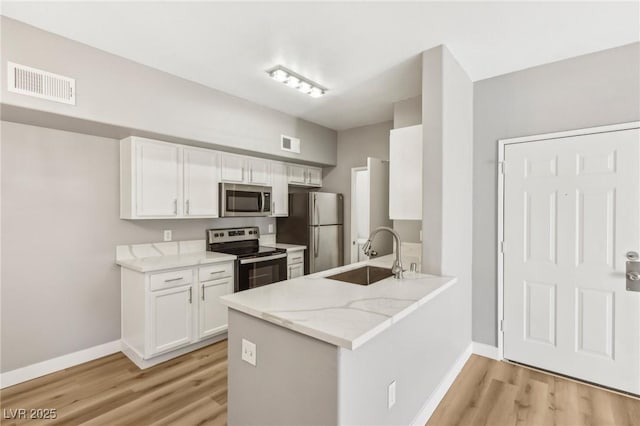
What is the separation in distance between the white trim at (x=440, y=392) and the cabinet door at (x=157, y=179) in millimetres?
2778

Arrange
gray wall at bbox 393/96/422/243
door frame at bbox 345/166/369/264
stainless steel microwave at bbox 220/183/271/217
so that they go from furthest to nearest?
door frame at bbox 345/166/369/264, stainless steel microwave at bbox 220/183/271/217, gray wall at bbox 393/96/422/243

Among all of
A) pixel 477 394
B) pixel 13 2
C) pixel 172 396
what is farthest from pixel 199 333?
pixel 13 2

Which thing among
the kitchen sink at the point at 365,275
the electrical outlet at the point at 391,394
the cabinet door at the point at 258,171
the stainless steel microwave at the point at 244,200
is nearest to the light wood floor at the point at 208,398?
the electrical outlet at the point at 391,394

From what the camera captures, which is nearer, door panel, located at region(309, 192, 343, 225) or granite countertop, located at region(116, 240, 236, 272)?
granite countertop, located at region(116, 240, 236, 272)

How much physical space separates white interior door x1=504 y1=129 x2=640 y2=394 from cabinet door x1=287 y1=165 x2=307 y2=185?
274 centimetres

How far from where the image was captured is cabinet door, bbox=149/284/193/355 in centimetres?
272

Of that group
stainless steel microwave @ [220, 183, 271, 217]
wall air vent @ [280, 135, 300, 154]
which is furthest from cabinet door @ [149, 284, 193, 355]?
wall air vent @ [280, 135, 300, 154]

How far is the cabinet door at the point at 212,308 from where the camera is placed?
3.07 m

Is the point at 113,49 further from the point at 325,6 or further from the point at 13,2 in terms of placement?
the point at 325,6

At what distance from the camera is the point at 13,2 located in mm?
1888

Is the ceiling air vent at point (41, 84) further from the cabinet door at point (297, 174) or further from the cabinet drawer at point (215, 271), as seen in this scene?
the cabinet door at point (297, 174)

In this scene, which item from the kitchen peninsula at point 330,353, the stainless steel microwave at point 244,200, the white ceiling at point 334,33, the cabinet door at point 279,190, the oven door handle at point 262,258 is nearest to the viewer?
the kitchen peninsula at point 330,353

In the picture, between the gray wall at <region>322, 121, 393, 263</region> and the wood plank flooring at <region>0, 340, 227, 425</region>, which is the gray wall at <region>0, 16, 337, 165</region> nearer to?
the gray wall at <region>322, 121, 393, 263</region>

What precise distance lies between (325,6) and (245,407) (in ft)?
7.97
